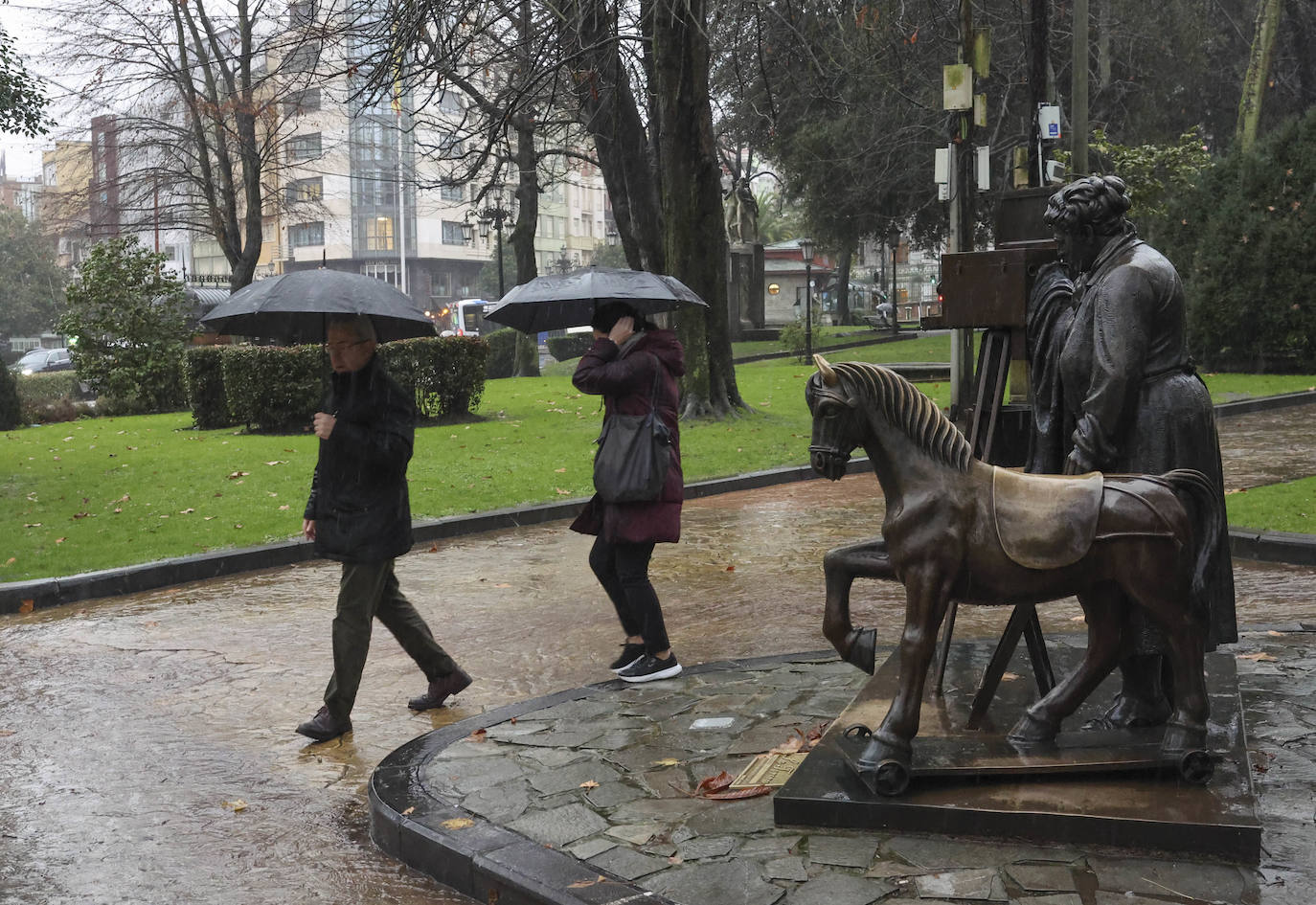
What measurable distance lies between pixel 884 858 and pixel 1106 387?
1757mm

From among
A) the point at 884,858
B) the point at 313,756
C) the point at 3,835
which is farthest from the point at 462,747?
the point at 884,858

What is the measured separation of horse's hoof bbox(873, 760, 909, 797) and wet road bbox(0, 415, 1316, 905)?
1.43 meters

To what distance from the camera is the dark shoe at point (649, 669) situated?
21.0ft

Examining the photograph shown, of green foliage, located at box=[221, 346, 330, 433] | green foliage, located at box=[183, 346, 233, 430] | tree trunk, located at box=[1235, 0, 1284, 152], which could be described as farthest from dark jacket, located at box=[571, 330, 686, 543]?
tree trunk, located at box=[1235, 0, 1284, 152]

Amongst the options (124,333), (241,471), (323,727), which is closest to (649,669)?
(323,727)

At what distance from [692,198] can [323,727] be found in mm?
13456

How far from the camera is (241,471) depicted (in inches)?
583

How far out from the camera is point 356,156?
277 ft

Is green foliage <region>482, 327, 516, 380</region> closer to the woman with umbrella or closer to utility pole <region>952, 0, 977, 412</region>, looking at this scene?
utility pole <region>952, 0, 977, 412</region>

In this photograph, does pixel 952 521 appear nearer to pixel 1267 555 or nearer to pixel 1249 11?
pixel 1267 555

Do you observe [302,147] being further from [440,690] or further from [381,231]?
[381,231]

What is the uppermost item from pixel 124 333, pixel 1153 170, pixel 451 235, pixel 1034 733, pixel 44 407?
pixel 451 235

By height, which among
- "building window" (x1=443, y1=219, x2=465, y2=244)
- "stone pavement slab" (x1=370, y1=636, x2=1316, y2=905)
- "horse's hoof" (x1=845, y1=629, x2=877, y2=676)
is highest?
"building window" (x1=443, y1=219, x2=465, y2=244)

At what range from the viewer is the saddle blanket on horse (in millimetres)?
4211
